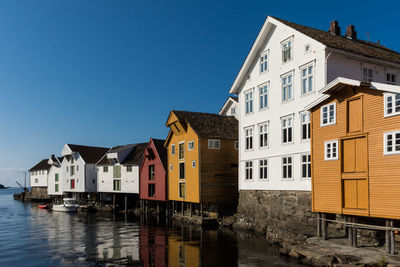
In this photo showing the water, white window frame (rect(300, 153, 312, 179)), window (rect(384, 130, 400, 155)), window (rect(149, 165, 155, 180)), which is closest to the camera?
window (rect(384, 130, 400, 155))

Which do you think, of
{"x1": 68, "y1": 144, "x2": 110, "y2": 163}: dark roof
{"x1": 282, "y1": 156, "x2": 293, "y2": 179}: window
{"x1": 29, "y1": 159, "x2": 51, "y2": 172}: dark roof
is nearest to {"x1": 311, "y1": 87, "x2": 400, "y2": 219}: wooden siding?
{"x1": 282, "y1": 156, "x2": 293, "y2": 179}: window

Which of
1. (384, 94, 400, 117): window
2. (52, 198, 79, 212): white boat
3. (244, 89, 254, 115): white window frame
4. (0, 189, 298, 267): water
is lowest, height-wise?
(52, 198, 79, 212): white boat

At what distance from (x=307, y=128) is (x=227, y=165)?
15.3 meters

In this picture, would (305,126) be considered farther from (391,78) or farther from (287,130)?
(391,78)

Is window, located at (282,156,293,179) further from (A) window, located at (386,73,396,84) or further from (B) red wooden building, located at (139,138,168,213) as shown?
(B) red wooden building, located at (139,138,168,213)

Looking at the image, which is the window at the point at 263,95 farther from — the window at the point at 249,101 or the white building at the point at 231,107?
the white building at the point at 231,107

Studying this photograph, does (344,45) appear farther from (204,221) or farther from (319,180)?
(204,221)

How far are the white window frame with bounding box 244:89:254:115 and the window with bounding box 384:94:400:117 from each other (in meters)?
16.9

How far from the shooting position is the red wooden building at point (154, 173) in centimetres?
5112

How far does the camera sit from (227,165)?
139ft

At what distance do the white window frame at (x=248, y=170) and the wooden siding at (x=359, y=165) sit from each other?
1148cm

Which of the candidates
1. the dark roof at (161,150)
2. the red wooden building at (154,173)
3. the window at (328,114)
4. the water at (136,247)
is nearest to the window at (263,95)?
the window at (328,114)

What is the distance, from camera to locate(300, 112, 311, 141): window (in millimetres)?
28625

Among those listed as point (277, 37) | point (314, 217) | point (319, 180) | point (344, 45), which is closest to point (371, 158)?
point (319, 180)
